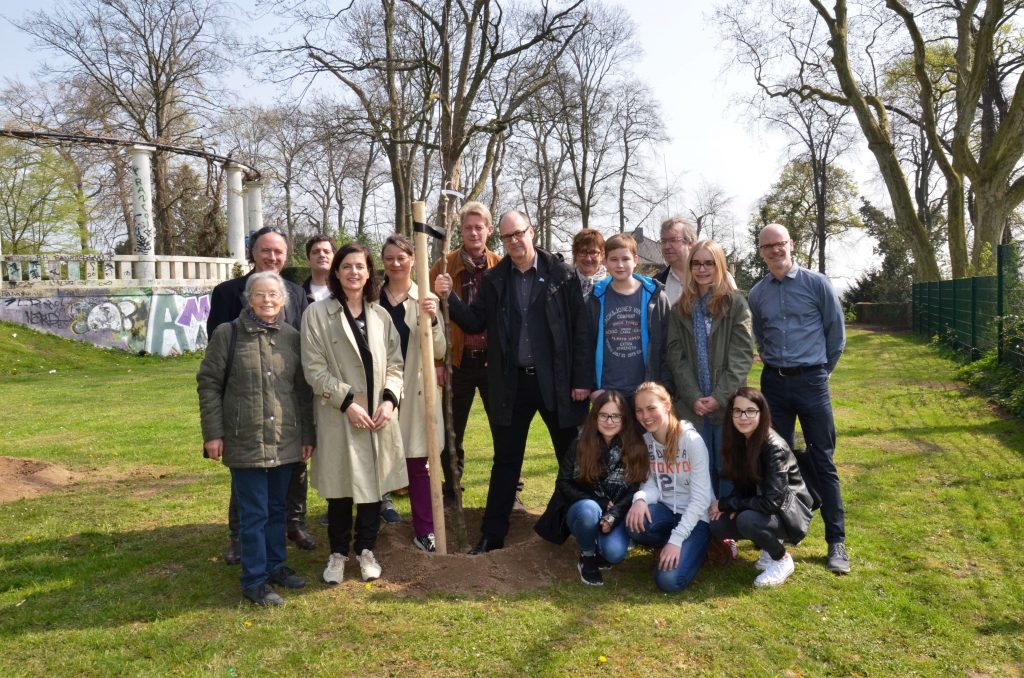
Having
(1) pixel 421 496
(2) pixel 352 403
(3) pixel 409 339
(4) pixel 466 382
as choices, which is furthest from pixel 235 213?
(2) pixel 352 403

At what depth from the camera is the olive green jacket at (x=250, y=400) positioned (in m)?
3.99

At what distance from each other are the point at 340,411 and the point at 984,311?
1363 cm

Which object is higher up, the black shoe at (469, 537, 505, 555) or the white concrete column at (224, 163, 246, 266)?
the white concrete column at (224, 163, 246, 266)

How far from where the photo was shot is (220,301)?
4.62 meters

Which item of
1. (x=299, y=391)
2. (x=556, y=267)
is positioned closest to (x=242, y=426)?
(x=299, y=391)

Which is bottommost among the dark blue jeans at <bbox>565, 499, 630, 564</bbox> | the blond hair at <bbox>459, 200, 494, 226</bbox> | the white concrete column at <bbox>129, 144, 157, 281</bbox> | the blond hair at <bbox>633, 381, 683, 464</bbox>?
the dark blue jeans at <bbox>565, 499, 630, 564</bbox>

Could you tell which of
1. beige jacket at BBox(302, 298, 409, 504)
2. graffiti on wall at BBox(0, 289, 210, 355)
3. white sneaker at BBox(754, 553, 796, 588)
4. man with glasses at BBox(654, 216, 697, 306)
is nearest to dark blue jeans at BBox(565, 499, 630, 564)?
white sneaker at BBox(754, 553, 796, 588)

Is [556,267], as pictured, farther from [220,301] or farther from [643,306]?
[220,301]

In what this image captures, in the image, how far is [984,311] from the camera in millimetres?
13727

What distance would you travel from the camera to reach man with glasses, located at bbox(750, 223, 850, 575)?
14.9 ft

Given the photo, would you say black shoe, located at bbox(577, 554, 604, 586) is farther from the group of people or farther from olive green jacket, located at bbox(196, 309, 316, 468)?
olive green jacket, located at bbox(196, 309, 316, 468)

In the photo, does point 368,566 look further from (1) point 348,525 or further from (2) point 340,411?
(2) point 340,411

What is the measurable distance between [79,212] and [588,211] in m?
23.5

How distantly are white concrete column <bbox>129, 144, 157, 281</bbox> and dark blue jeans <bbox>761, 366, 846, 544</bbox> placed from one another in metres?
20.4
